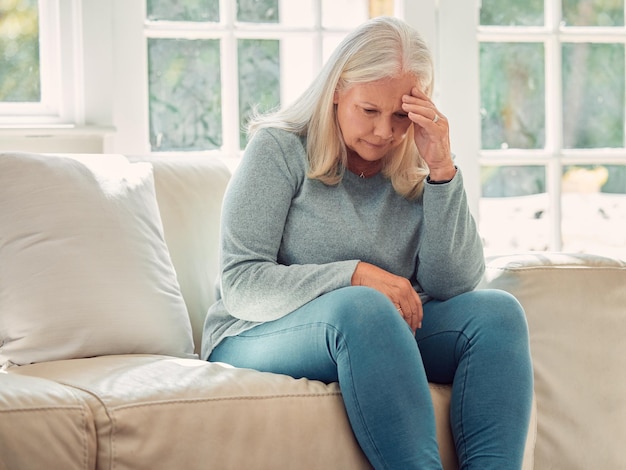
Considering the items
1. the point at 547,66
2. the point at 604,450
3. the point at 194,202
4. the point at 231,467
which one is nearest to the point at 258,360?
the point at 231,467

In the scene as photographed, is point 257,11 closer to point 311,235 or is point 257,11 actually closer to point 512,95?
point 512,95

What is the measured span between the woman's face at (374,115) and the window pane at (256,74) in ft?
3.16

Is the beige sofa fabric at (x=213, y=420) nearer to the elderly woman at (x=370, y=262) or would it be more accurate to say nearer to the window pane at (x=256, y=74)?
the elderly woman at (x=370, y=262)

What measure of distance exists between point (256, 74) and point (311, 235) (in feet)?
3.67

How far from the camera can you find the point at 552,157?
10.4 feet

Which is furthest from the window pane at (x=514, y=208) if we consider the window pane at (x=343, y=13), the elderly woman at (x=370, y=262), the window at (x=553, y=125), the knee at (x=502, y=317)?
the knee at (x=502, y=317)

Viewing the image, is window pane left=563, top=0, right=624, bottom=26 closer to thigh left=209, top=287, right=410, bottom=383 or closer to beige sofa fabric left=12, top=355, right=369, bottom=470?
thigh left=209, top=287, right=410, bottom=383

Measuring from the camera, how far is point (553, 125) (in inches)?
125

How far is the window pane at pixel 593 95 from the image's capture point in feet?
10.5

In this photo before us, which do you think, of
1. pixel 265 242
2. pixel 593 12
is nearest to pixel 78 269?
pixel 265 242

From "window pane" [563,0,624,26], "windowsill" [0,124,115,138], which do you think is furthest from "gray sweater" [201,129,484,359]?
"window pane" [563,0,624,26]

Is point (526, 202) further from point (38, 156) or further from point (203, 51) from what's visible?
point (38, 156)

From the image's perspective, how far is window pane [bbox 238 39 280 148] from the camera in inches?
117

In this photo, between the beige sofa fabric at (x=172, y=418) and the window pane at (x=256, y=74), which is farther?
the window pane at (x=256, y=74)
